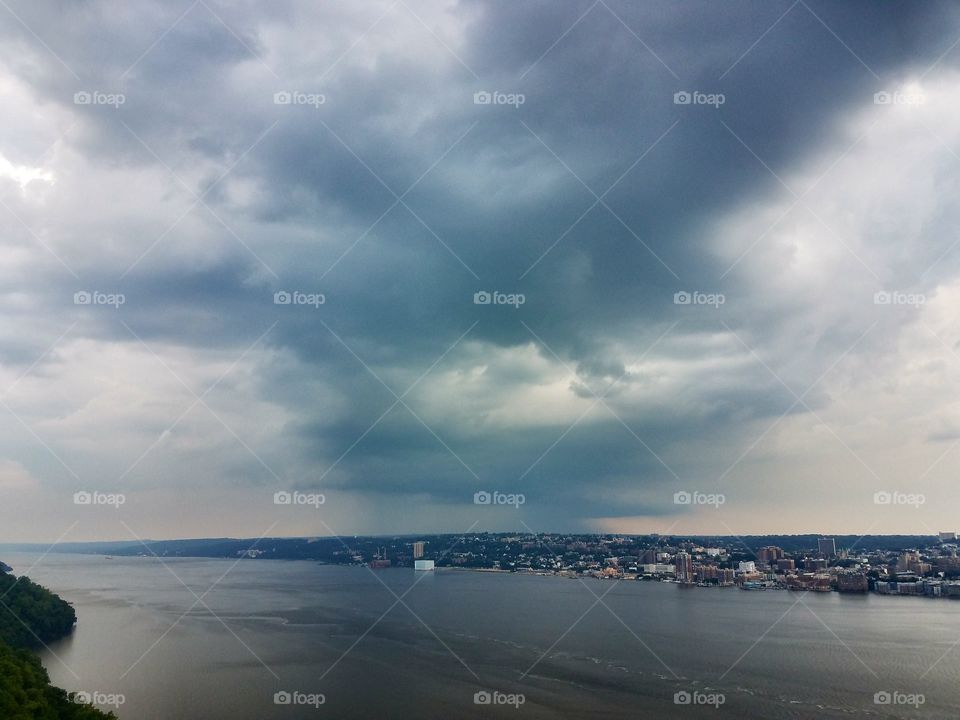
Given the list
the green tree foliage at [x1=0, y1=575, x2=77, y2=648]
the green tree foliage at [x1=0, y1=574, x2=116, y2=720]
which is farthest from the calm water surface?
the green tree foliage at [x1=0, y1=574, x2=116, y2=720]

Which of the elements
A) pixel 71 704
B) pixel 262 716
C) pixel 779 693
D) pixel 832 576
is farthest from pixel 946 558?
pixel 71 704

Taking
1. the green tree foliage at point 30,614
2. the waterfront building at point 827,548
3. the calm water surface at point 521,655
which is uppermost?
the waterfront building at point 827,548

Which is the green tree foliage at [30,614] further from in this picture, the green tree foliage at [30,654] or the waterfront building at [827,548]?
the waterfront building at [827,548]

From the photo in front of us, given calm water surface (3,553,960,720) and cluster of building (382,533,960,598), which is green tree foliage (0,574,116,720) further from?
cluster of building (382,533,960,598)

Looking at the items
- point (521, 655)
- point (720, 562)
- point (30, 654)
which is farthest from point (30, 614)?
point (720, 562)

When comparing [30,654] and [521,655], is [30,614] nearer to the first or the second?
[30,654]

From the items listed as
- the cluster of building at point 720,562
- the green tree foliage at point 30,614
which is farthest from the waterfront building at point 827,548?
the green tree foliage at point 30,614

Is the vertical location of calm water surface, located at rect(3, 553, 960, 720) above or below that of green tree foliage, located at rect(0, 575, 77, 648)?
below

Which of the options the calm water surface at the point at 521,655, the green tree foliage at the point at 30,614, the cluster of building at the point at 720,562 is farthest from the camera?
the cluster of building at the point at 720,562
